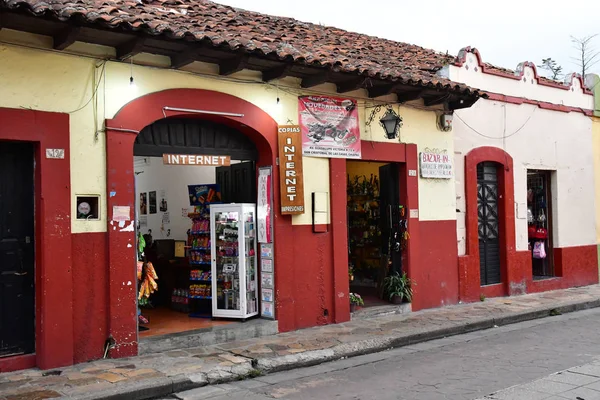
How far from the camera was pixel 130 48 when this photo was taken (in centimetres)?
772

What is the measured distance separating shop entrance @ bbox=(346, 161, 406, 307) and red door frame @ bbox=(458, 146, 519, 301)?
5.51 ft

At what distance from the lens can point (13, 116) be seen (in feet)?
23.2

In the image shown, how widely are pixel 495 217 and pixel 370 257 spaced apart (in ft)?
10.1

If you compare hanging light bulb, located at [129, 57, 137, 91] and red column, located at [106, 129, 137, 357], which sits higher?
hanging light bulb, located at [129, 57, 137, 91]

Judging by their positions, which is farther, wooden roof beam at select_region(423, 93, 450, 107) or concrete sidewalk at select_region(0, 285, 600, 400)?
wooden roof beam at select_region(423, 93, 450, 107)

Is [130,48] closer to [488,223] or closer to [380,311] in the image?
[380,311]

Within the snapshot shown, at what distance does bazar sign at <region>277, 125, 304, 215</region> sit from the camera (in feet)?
31.5

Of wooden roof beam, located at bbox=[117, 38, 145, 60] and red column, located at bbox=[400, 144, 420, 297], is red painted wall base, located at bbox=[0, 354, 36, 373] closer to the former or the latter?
wooden roof beam, located at bbox=[117, 38, 145, 60]

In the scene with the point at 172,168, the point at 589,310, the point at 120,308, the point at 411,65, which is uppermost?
the point at 411,65

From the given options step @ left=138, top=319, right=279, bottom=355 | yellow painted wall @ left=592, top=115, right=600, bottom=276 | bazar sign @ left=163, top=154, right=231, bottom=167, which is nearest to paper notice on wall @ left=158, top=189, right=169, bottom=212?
bazar sign @ left=163, top=154, right=231, bottom=167

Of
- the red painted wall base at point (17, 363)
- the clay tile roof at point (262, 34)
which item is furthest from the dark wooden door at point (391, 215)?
the red painted wall base at point (17, 363)

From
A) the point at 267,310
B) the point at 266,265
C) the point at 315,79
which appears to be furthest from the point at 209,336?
the point at 315,79

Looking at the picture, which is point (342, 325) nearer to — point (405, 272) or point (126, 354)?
point (405, 272)

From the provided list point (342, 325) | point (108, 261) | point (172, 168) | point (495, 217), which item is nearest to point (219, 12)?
point (172, 168)
